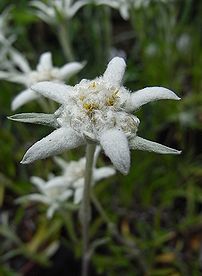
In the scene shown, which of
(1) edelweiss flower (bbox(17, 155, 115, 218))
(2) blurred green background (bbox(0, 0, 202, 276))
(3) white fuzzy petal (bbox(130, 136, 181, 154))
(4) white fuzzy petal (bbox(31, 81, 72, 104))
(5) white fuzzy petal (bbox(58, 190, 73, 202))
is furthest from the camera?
(2) blurred green background (bbox(0, 0, 202, 276))

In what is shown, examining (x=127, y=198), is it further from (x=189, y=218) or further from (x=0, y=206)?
(x=0, y=206)

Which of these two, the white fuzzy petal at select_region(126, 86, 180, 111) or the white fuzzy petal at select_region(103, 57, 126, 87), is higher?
the white fuzzy petal at select_region(103, 57, 126, 87)

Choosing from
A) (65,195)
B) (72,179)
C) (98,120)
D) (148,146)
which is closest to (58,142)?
(98,120)

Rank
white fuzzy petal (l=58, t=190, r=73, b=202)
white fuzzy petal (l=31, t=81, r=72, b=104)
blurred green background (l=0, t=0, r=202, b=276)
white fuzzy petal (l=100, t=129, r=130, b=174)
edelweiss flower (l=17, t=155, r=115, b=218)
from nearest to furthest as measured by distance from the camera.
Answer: white fuzzy petal (l=100, t=129, r=130, b=174) < white fuzzy petal (l=31, t=81, r=72, b=104) < edelweiss flower (l=17, t=155, r=115, b=218) < white fuzzy petal (l=58, t=190, r=73, b=202) < blurred green background (l=0, t=0, r=202, b=276)

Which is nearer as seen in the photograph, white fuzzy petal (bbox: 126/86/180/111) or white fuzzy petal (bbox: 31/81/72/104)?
white fuzzy petal (bbox: 126/86/180/111)

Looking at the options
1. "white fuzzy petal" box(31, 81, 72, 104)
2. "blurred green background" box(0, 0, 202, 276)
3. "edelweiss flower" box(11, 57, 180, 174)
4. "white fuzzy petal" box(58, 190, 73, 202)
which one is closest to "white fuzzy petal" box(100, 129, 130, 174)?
"edelweiss flower" box(11, 57, 180, 174)

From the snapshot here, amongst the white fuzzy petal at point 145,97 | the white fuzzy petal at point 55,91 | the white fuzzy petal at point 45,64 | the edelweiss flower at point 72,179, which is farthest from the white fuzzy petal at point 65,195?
the white fuzzy petal at point 145,97

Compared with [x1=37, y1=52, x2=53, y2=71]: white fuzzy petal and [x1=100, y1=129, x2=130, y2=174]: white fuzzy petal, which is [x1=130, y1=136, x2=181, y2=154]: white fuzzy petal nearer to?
[x1=100, y1=129, x2=130, y2=174]: white fuzzy petal

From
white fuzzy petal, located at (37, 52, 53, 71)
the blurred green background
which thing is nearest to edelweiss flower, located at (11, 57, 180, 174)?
white fuzzy petal, located at (37, 52, 53, 71)
